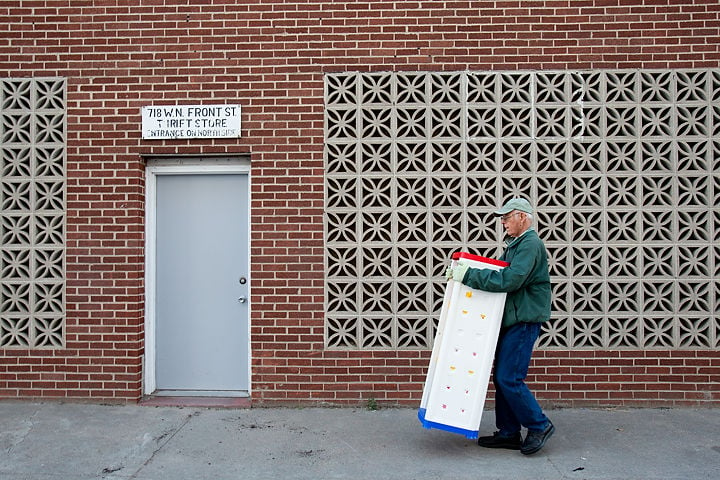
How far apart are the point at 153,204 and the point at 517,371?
3.91m

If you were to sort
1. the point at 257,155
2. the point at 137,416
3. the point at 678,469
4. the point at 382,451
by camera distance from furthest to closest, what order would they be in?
the point at 257,155 → the point at 137,416 → the point at 382,451 → the point at 678,469

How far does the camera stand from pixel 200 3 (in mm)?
6125

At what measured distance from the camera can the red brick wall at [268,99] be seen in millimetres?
6043

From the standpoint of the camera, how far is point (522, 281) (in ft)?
14.7

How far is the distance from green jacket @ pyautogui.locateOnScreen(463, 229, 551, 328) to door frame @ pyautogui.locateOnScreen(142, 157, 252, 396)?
2.64 m

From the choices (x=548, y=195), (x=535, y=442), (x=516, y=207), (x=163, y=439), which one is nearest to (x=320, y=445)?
(x=163, y=439)

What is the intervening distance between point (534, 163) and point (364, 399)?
2.80m

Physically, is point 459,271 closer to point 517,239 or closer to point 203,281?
point 517,239

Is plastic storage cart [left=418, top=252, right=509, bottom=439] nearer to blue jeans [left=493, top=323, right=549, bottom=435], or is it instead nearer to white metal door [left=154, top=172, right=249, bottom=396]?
blue jeans [left=493, top=323, right=549, bottom=435]

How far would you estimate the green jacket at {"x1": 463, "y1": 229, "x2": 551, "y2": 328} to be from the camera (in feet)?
14.7

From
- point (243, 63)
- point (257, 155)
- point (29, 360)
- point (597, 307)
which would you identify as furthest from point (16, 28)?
point (597, 307)

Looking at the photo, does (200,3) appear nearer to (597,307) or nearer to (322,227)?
(322,227)

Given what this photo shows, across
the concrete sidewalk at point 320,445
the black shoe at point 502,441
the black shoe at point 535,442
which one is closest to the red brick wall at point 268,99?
the concrete sidewalk at point 320,445

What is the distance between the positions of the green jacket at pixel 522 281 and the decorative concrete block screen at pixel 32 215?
13.6 ft
